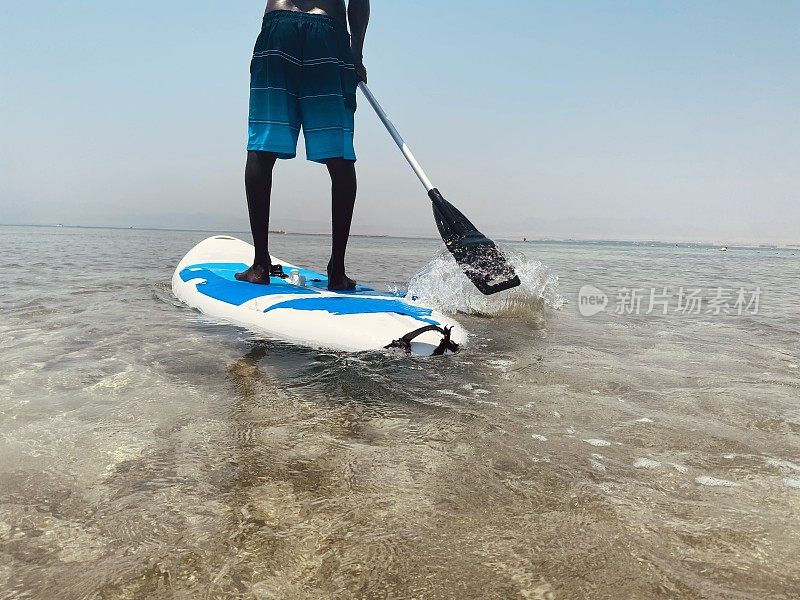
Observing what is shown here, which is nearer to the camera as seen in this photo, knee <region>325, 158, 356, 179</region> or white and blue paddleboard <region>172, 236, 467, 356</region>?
white and blue paddleboard <region>172, 236, 467, 356</region>

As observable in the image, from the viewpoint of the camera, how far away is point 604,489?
4.65 ft

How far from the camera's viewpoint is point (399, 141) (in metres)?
4.44

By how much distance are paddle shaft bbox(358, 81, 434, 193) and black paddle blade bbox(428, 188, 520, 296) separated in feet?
1.05

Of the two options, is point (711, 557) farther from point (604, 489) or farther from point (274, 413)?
point (274, 413)

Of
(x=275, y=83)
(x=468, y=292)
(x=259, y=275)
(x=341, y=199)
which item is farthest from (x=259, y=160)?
(x=468, y=292)

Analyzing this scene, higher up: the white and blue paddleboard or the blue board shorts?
the blue board shorts

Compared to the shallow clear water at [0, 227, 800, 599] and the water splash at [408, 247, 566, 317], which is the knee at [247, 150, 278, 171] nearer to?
the water splash at [408, 247, 566, 317]

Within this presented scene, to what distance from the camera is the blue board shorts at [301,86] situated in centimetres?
373

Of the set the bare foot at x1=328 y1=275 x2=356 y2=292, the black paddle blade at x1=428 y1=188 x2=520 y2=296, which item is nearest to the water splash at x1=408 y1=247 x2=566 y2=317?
the black paddle blade at x1=428 y1=188 x2=520 y2=296

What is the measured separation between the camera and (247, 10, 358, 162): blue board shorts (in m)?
3.73

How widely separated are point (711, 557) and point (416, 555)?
2.18ft

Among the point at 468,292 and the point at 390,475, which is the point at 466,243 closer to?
the point at 468,292

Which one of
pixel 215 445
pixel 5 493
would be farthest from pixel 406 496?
pixel 5 493

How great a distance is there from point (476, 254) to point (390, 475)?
8.84ft
